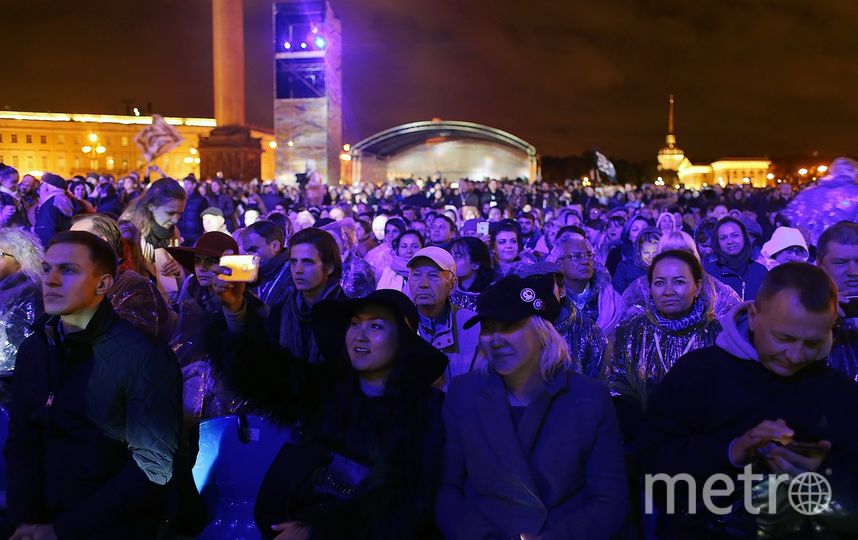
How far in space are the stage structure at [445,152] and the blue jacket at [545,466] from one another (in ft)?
210

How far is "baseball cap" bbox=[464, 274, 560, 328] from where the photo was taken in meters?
2.97

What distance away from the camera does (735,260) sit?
7.30m

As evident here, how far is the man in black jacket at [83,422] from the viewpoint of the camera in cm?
301

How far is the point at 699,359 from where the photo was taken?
289 cm

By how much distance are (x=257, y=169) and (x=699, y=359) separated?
44.5 meters

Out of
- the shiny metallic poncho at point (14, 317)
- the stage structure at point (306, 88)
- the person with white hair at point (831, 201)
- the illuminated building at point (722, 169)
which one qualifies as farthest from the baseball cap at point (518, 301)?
the illuminated building at point (722, 169)

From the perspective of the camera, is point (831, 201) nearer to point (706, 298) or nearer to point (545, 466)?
point (706, 298)

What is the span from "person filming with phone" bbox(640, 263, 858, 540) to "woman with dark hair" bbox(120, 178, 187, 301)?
4.92m

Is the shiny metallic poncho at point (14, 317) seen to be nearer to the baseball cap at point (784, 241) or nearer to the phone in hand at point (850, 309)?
the phone in hand at point (850, 309)

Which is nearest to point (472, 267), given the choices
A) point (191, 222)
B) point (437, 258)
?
point (437, 258)

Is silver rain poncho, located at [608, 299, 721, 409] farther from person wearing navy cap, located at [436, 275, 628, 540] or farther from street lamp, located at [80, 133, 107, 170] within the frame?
street lamp, located at [80, 133, 107, 170]

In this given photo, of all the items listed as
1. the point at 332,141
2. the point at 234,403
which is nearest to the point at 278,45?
the point at 332,141

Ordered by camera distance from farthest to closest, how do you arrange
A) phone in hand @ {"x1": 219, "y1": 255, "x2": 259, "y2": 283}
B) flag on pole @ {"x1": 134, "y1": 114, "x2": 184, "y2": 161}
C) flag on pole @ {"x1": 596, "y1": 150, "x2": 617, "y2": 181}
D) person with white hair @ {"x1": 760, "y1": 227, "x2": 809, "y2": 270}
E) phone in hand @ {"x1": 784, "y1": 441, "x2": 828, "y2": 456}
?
flag on pole @ {"x1": 596, "y1": 150, "x2": 617, "y2": 181}, flag on pole @ {"x1": 134, "y1": 114, "x2": 184, "y2": 161}, person with white hair @ {"x1": 760, "y1": 227, "x2": 809, "y2": 270}, phone in hand @ {"x1": 219, "y1": 255, "x2": 259, "y2": 283}, phone in hand @ {"x1": 784, "y1": 441, "x2": 828, "y2": 456}

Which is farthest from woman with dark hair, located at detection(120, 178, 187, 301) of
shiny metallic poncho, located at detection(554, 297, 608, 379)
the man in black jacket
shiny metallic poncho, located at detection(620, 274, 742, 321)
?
shiny metallic poncho, located at detection(620, 274, 742, 321)
